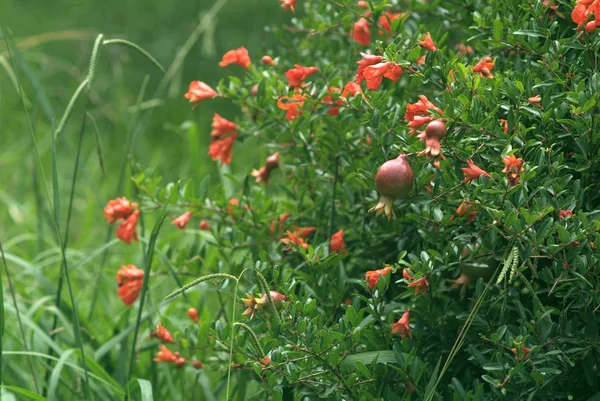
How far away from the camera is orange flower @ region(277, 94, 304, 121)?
1.59m

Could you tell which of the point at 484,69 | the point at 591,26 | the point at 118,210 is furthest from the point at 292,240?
the point at 591,26

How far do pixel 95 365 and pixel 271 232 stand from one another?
46cm

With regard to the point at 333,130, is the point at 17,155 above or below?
below

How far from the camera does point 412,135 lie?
137 centimetres

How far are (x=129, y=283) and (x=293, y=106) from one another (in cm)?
52

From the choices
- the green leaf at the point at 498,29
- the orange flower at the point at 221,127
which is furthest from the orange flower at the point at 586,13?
the orange flower at the point at 221,127

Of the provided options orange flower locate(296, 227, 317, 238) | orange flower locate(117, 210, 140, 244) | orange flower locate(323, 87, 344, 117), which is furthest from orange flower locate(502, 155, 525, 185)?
orange flower locate(117, 210, 140, 244)

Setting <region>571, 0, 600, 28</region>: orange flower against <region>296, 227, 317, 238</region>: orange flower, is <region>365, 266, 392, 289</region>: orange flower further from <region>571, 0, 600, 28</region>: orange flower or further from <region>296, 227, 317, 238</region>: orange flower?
<region>571, 0, 600, 28</region>: orange flower

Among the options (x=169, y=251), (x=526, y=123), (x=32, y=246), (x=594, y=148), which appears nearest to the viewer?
(x=594, y=148)

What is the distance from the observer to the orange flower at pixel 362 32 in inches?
68.5

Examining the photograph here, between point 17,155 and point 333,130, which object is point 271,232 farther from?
point 17,155

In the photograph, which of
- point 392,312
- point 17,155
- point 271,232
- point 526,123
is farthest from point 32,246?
point 526,123

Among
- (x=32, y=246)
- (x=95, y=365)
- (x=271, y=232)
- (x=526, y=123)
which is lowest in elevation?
(x=32, y=246)

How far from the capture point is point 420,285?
1.35m
